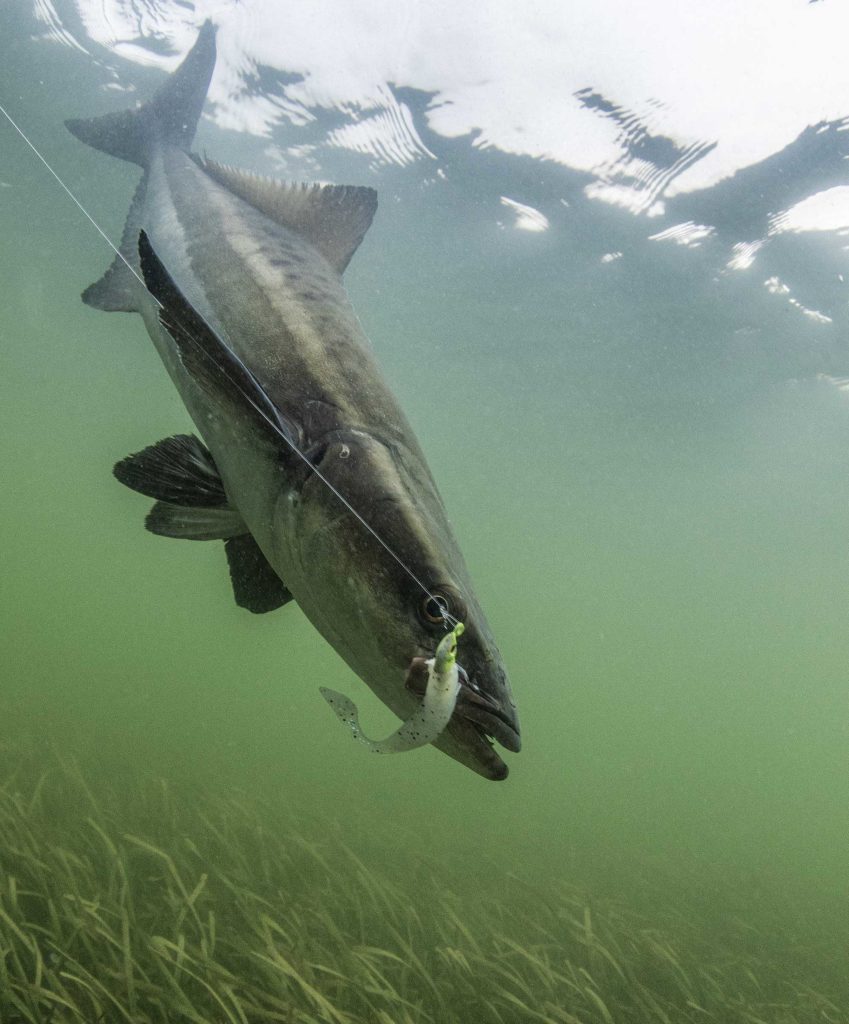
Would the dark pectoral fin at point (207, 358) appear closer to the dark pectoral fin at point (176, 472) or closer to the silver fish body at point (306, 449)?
the silver fish body at point (306, 449)

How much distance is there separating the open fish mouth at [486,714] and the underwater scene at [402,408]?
0.4 inches

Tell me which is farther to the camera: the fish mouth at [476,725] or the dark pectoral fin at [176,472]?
the dark pectoral fin at [176,472]

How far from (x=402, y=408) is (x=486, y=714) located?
133 centimetres

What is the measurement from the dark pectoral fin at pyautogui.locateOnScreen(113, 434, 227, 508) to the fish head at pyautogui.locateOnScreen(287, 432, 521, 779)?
74 cm

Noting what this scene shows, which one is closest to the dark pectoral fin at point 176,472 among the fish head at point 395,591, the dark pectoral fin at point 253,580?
the dark pectoral fin at point 253,580

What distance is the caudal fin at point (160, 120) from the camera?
5.54 metres

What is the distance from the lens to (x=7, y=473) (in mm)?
91188

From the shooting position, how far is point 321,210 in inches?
144

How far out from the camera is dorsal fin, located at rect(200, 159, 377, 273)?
362 cm

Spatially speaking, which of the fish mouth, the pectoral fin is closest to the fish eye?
the fish mouth

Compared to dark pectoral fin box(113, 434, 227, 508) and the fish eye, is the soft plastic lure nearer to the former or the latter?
the fish eye

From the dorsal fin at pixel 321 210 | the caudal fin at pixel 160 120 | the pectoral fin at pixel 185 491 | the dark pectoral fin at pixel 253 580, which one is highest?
the caudal fin at pixel 160 120

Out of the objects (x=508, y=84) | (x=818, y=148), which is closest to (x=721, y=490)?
(x=818, y=148)

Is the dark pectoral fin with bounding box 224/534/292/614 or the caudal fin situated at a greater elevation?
the caudal fin
